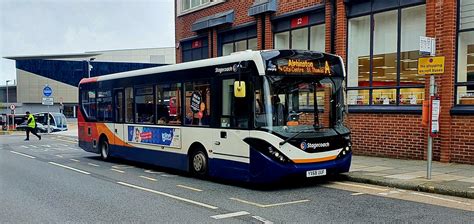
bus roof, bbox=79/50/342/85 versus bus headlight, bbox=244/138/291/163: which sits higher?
bus roof, bbox=79/50/342/85

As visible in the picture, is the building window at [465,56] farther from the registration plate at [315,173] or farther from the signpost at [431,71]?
the registration plate at [315,173]

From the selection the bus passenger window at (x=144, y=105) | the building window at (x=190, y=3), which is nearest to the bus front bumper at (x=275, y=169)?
the bus passenger window at (x=144, y=105)

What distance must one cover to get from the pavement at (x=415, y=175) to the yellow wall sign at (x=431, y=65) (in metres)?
2.20

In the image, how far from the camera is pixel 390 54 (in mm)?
13484

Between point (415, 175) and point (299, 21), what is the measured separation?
8.15m

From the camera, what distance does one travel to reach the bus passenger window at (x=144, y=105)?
1266 cm

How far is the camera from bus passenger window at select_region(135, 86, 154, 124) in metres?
12.7

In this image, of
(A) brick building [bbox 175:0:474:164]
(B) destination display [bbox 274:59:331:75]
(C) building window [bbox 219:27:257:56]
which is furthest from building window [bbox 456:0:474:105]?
(C) building window [bbox 219:27:257:56]

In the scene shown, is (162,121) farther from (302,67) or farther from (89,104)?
(89,104)

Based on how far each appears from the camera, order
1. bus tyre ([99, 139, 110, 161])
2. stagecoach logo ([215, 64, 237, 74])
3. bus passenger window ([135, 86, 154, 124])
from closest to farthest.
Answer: stagecoach logo ([215, 64, 237, 74]), bus passenger window ([135, 86, 154, 124]), bus tyre ([99, 139, 110, 161])

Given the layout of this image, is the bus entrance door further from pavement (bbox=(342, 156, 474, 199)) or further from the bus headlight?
pavement (bbox=(342, 156, 474, 199))

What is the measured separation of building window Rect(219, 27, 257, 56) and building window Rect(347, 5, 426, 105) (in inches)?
206

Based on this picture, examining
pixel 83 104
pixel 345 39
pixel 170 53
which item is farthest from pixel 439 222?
pixel 170 53

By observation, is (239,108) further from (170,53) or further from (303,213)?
(170,53)
